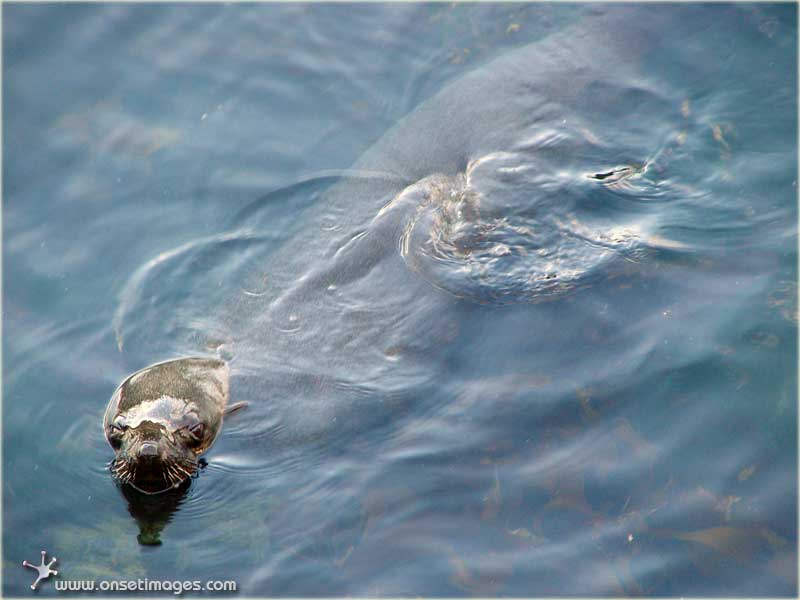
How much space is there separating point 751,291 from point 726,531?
179 centimetres

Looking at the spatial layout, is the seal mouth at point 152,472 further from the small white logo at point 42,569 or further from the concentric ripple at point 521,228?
the concentric ripple at point 521,228

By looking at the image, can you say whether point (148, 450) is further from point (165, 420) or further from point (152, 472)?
point (165, 420)

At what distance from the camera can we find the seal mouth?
5.58 m

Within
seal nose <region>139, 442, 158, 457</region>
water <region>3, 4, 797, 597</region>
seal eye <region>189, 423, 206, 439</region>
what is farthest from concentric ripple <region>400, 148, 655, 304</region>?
seal nose <region>139, 442, 158, 457</region>

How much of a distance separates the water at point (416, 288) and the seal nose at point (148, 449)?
1.18ft

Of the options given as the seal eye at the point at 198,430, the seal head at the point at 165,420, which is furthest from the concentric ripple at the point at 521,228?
the seal eye at the point at 198,430

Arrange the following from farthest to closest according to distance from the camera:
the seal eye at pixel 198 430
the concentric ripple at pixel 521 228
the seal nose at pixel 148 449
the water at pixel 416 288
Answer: the concentric ripple at pixel 521 228
the seal eye at pixel 198 430
the seal nose at pixel 148 449
the water at pixel 416 288

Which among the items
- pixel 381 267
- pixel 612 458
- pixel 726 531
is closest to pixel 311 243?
pixel 381 267

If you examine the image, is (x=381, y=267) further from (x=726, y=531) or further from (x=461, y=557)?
(x=726, y=531)

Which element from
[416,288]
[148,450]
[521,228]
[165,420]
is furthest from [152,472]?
[521,228]

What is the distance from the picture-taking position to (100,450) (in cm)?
599

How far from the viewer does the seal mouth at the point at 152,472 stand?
5.58m

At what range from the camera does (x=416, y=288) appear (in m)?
6.60

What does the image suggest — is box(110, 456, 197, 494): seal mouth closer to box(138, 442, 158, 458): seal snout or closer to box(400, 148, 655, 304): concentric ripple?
box(138, 442, 158, 458): seal snout
